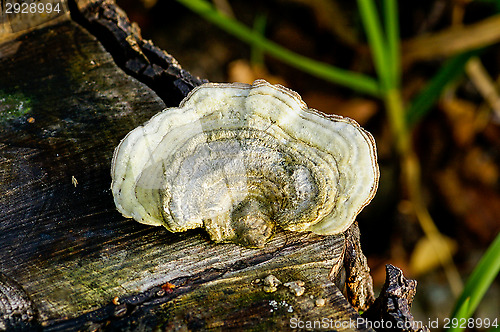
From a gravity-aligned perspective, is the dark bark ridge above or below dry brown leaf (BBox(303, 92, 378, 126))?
above

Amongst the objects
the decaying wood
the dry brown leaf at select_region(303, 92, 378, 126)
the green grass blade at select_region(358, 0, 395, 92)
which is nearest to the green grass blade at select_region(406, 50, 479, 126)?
the green grass blade at select_region(358, 0, 395, 92)

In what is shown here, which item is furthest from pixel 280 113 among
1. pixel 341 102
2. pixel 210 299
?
pixel 341 102

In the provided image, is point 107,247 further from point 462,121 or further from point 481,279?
point 462,121

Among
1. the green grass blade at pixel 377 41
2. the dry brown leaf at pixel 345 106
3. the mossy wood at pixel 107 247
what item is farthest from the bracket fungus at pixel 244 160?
the dry brown leaf at pixel 345 106

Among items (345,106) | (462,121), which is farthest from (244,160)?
(462,121)

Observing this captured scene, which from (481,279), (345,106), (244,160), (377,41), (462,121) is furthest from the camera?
(345,106)

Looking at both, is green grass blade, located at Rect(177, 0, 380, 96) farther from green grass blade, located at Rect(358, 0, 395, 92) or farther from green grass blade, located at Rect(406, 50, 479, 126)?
green grass blade, located at Rect(406, 50, 479, 126)
